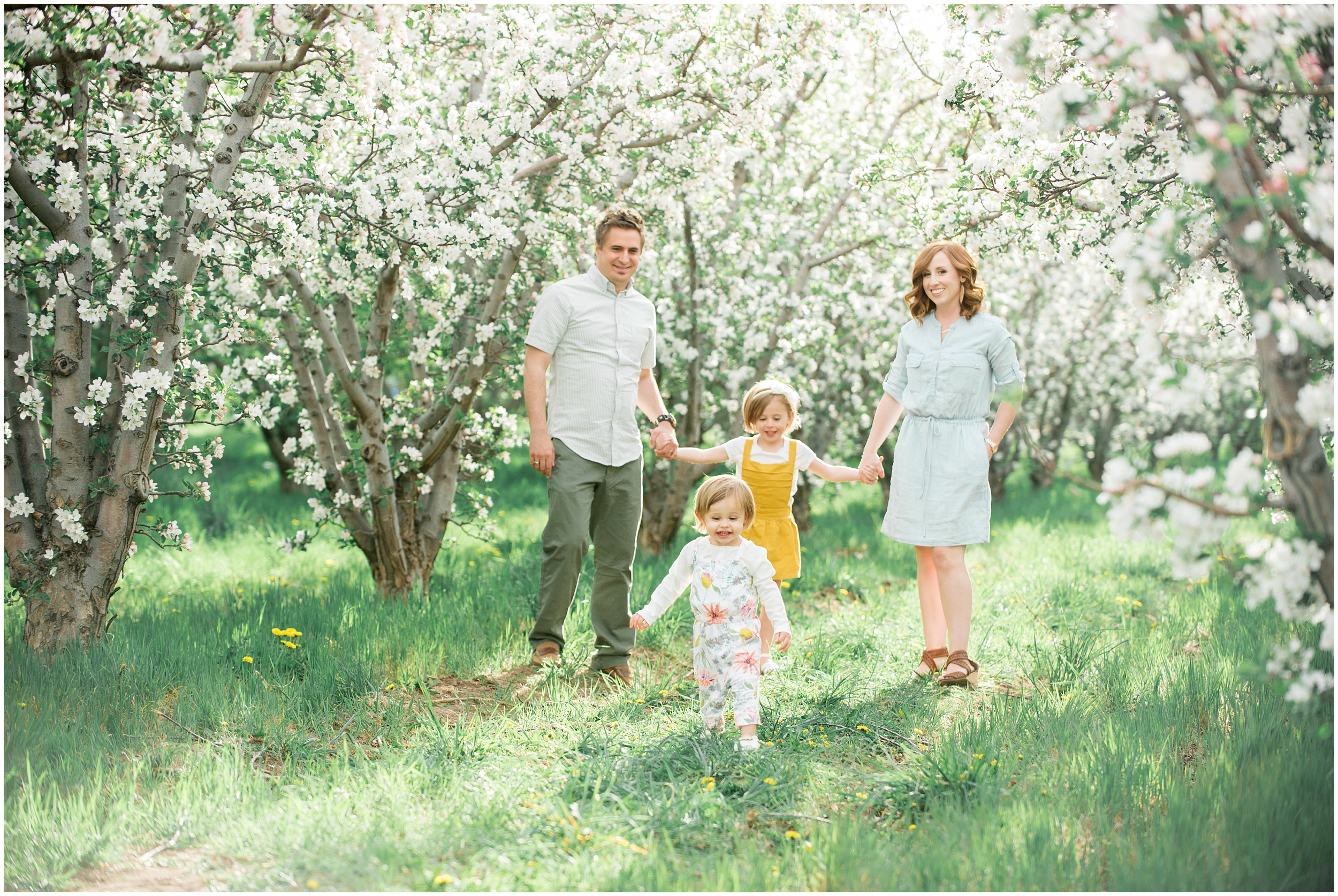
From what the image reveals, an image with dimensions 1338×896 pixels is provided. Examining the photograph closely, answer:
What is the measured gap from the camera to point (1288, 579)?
2174 millimetres

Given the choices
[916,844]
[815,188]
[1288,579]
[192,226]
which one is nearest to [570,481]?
[192,226]

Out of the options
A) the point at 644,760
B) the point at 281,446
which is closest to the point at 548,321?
the point at 644,760

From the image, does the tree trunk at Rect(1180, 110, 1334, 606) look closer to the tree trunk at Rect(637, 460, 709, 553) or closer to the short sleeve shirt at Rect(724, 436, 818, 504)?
the short sleeve shirt at Rect(724, 436, 818, 504)

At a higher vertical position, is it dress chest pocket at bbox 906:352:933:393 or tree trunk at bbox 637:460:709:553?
dress chest pocket at bbox 906:352:933:393

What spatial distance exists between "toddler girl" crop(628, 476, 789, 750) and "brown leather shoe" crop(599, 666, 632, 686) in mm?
765

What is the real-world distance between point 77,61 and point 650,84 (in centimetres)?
260

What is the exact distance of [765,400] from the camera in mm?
4207

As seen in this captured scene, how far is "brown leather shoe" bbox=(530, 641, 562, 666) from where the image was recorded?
4.51m

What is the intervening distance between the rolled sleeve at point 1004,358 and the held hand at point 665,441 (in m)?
1.46

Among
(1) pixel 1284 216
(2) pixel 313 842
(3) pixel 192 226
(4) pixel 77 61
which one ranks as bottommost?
(2) pixel 313 842

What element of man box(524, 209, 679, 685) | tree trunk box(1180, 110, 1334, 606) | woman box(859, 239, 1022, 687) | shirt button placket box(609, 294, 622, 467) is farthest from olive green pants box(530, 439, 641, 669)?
tree trunk box(1180, 110, 1334, 606)

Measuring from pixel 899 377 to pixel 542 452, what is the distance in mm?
1737

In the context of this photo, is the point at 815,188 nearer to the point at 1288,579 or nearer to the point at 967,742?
the point at 967,742

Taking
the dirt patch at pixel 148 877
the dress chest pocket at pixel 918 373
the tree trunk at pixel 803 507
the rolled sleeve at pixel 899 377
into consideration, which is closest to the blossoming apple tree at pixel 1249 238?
the dress chest pocket at pixel 918 373
